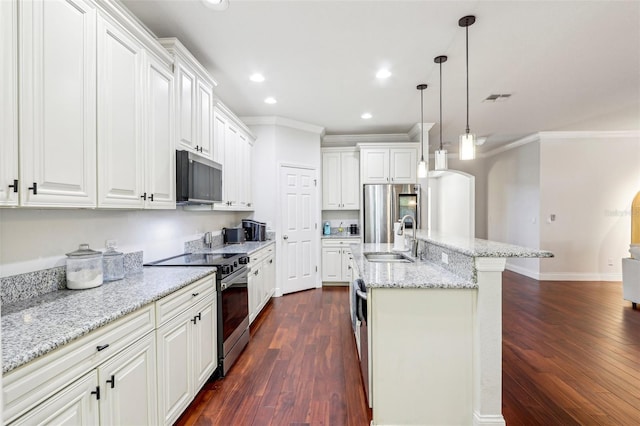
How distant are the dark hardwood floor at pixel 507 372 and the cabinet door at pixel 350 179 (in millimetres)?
2151

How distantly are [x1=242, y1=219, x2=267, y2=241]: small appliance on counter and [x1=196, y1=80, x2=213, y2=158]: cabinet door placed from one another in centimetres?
149

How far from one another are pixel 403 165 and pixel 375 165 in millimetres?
484

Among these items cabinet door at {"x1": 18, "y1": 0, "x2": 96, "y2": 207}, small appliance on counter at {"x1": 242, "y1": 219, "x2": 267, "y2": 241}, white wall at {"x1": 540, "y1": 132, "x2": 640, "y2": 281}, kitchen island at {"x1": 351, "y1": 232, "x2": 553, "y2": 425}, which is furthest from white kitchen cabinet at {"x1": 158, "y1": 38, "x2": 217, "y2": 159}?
white wall at {"x1": 540, "y1": 132, "x2": 640, "y2": 281}

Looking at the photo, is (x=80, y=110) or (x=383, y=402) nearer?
(x=80, y=110)

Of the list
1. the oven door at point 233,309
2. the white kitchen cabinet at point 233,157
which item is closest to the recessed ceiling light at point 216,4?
the white kitchen cabinet at point 233,157

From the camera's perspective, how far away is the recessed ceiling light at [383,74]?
3127 millimetres

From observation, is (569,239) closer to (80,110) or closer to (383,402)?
(383,402)

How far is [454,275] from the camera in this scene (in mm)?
2014

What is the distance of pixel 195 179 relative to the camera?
2553 mm

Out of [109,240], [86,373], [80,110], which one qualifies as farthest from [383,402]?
[80,110]

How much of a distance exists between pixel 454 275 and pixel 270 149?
3.52 meters

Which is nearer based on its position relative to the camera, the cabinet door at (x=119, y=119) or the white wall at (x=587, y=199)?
the cabinet door at (x=119, y=119)

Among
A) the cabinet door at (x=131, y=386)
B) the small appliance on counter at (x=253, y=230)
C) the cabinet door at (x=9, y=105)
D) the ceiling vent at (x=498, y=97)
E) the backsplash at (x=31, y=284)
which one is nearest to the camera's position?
the cabinet door at (x=9, y=105)

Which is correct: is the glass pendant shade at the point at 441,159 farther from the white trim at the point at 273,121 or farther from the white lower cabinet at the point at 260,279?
the white trim at the point at 273,121
